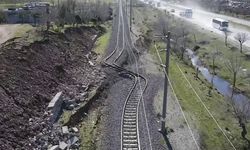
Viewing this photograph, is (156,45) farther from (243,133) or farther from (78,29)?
(243,133)

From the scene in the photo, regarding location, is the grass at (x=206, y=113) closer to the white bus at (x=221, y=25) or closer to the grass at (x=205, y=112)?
the grass at (x=205, y=112)

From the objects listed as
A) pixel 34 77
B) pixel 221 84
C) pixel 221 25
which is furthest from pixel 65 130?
pixel 221 25

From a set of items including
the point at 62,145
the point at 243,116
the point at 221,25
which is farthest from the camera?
the point at 221,25

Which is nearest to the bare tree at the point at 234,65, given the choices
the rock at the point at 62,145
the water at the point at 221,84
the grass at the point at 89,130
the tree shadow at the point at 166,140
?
the water at the point at 221,84

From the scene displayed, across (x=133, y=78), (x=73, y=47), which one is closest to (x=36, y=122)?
(x=133, y=78)

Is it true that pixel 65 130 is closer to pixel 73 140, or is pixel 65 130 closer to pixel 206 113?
pixel 73 140
